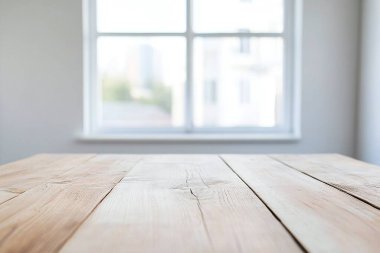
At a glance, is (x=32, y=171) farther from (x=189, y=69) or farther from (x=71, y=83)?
(x=189, y=69)

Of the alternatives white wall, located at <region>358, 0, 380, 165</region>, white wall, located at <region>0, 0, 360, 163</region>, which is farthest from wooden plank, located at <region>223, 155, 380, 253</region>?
white wall, located at <region>0, 0, 360, 163</region>

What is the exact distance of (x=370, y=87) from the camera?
Answer: 9.20ft

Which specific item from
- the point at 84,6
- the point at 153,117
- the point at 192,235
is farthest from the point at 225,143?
the point at 192,235

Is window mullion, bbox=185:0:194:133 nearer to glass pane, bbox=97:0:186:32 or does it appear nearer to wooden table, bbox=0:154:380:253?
glass pane, bbox=97:0:186:32

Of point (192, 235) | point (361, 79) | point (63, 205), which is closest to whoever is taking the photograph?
point (192, 235)

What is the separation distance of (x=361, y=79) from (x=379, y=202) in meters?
2.45

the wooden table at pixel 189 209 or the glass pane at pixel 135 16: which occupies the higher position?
the glass pane at pixel 135 16

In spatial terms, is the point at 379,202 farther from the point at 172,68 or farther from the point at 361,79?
the point at 172,68

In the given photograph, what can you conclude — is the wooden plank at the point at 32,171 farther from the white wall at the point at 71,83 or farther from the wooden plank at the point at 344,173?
the white wall at the point at 71,83

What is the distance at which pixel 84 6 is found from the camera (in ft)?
10.00

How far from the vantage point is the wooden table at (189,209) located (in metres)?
0.49

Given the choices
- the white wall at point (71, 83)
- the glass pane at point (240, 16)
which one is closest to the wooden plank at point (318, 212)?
the white wall at point (71, 83)

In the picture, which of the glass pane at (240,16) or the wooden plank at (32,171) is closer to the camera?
the wooden plank at (32,171)

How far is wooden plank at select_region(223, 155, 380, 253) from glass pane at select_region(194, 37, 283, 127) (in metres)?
2.21
